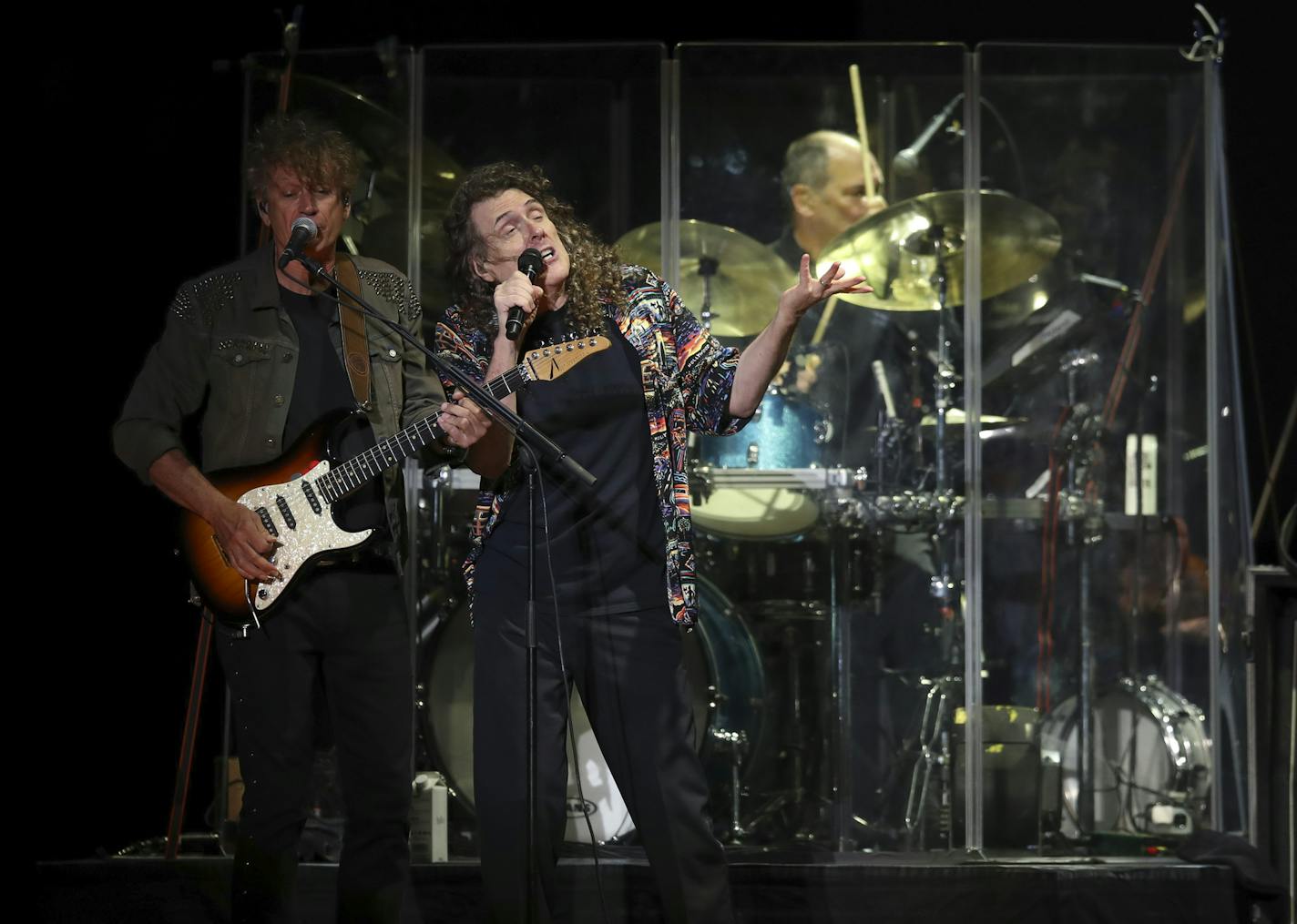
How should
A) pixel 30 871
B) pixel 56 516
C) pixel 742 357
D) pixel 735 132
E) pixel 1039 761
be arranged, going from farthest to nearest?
pixel 735 132, pixel 1039 761, pixel 56 516, pixel 30 871, pixel 742 357

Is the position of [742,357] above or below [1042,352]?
below

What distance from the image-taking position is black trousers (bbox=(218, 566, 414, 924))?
10.4ft

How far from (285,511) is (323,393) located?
30 centimetres

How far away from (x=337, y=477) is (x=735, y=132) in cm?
258

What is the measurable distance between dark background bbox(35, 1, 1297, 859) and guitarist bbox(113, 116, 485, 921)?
3.26ft

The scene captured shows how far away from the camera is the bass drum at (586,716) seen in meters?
4.73

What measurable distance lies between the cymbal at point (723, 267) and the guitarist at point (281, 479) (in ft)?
5.30

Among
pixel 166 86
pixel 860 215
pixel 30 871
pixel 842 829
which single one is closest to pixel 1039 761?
pixel 842 829

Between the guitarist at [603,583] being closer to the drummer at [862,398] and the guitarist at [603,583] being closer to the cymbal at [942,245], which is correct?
the cymbal at [942,245]

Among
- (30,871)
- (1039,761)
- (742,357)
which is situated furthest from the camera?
(1039,761)

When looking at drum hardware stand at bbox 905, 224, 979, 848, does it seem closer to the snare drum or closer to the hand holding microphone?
the snare drum

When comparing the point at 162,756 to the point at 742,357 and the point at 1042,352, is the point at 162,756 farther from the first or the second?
the point at 1042,352

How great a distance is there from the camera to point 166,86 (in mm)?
4926

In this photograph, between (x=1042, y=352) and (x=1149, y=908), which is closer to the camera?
(x=1149, y=908)
